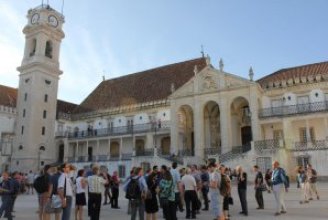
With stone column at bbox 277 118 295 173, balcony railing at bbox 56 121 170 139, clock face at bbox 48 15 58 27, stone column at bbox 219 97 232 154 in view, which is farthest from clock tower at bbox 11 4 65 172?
stone column at bbox 277 118 295 173

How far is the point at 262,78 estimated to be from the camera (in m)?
34.4

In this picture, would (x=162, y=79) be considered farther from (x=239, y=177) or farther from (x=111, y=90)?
(x=239, y=177)

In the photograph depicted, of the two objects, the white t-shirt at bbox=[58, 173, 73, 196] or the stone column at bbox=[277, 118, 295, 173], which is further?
the stone column at bbox=[277, 118, 295, 173]

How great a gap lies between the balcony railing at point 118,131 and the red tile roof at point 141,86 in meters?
3.42

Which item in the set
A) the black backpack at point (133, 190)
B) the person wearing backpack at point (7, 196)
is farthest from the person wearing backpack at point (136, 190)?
the person wearing backpack at point (7, 196)

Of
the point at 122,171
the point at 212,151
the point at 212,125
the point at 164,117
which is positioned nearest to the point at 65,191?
the point at 212,151

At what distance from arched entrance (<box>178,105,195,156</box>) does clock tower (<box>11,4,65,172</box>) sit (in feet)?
58.9

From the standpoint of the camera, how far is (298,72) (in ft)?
105

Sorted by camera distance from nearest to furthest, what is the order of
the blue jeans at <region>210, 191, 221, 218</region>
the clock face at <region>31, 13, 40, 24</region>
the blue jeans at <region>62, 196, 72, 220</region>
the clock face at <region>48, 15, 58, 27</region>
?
1. the blue jeans at <region>62, 196, 72, 220</region>
2. the blue jeans at <region>210, 191, 221, 218</region>
3. the clock face at <region>31, 13, 40, 24</region>
4. the clock face at <region>48, 15, 58, 27</region>

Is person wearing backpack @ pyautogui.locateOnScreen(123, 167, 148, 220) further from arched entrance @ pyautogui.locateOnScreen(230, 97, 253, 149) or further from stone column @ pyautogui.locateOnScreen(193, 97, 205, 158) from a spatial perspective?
arched entrance @ pyautogui.locateOnScreen(230, 97, 253, 149)

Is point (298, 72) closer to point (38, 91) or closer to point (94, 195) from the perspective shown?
point (94, 195)

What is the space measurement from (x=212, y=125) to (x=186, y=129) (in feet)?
9.51

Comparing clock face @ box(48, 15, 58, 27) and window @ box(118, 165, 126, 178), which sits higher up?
clock face @ box(48, 15, 58, 27)

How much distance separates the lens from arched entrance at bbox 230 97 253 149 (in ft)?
103
